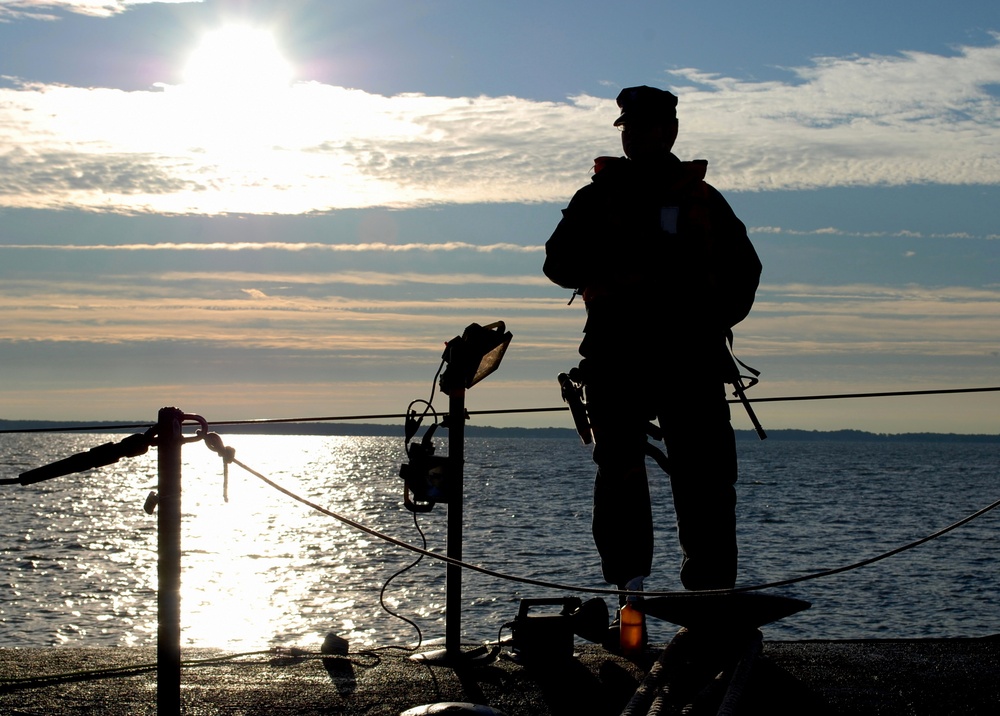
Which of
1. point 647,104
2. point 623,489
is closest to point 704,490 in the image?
point 623,489

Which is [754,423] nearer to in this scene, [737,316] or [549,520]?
[737,316]

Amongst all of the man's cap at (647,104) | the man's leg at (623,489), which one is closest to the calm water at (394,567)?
the man's leg at (623,489)

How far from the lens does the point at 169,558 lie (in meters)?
3.66

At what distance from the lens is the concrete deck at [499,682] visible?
432 centimetres

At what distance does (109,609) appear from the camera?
2353 cm

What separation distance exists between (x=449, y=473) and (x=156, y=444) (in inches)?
83.4

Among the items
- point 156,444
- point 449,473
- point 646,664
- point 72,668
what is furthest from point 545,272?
point 72,668

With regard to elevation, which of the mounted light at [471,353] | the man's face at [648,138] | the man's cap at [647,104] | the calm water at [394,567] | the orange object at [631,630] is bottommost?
the calm water at [394,567]

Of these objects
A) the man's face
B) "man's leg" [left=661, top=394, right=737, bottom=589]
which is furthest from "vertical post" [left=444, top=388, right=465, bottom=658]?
the man's face

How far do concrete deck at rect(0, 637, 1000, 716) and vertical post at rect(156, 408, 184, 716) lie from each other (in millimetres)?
659

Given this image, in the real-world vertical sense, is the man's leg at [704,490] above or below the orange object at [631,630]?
above

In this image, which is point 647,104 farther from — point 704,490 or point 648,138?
point 704,490

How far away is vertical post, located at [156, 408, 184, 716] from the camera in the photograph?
366 centimetres

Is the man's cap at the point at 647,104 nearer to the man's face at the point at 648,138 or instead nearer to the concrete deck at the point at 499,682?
the man's face at the point at 648,138
